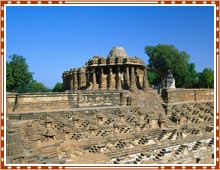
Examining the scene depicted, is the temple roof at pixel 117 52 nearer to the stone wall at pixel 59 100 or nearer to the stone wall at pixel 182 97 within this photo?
the stone wall at pixel 182 97

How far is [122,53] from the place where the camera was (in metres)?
29.9

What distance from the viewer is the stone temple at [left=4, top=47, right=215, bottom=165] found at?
38.0 ft

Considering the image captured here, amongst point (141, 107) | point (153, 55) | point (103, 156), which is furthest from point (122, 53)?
point (103, 156)

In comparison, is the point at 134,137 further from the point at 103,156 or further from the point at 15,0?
the point at 15,0

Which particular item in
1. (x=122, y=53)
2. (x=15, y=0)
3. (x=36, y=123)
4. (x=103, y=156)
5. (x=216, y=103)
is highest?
(x=122, y=53)

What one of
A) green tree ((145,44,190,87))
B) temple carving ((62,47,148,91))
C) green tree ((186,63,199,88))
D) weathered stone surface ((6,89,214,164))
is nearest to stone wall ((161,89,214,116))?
weathered stone surface ((6,89,214,164))

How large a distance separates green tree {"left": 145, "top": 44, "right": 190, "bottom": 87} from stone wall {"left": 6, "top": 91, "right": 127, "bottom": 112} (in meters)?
22.3

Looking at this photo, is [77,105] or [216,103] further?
[77,105]

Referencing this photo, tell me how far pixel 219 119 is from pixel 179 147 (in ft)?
17.0

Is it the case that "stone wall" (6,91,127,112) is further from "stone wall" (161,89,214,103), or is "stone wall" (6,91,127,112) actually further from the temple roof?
the temple roof

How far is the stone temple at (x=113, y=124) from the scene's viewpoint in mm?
11572

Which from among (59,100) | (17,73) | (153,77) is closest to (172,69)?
(153,77)

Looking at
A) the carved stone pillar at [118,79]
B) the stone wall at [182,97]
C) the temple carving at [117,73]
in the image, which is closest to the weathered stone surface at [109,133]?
the stone wall at [182,97]

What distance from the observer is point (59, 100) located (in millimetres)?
18328
